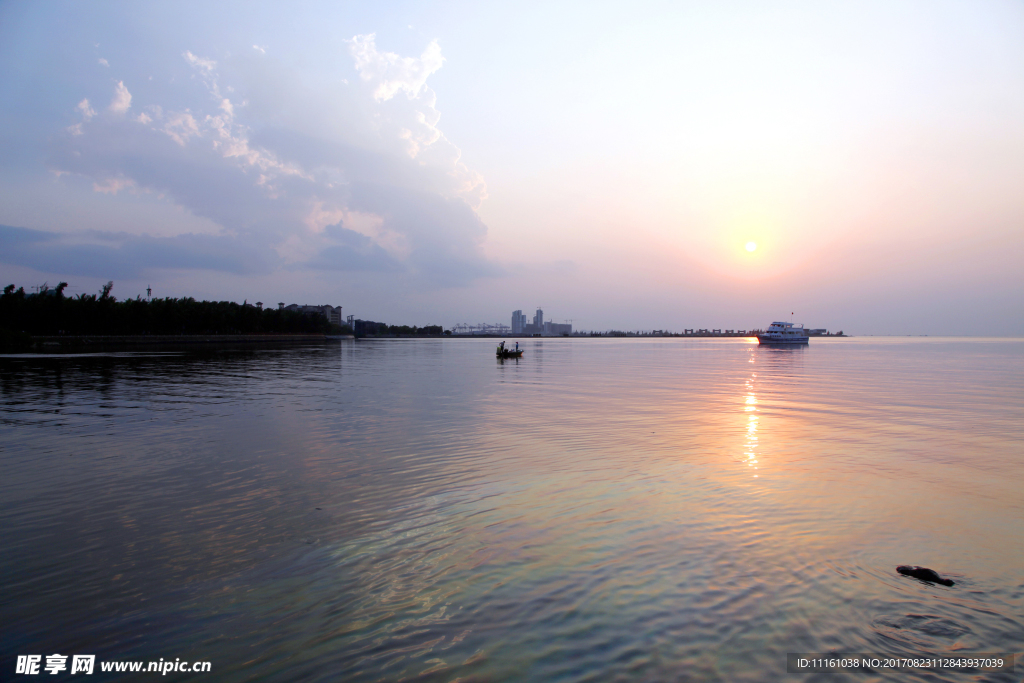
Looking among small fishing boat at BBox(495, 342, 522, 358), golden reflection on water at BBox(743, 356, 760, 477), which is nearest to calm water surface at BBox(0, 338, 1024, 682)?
golden reflection on water at BBox(743, 356, 760, 477)

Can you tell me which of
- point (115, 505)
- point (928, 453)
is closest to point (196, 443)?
point (115, 505)

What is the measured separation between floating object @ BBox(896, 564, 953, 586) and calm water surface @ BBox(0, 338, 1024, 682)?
19 cm

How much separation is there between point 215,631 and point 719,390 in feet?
108

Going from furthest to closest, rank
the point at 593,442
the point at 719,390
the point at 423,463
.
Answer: the point at 719,390, the point at 593,442, the point at 423,463

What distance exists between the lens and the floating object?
739 cm

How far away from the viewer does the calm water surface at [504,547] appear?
19.3 feet

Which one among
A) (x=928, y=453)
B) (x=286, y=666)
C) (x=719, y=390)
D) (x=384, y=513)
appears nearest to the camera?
(x=286, y=666)

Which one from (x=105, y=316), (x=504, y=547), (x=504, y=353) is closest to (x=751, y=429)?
→ (x=504, y=547)

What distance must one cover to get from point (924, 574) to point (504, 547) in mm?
6267

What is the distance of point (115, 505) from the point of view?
10391 millimetres

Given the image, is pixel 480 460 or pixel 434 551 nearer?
pixel 434 551

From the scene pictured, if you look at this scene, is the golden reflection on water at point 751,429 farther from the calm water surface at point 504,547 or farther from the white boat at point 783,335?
the white boat at point 783,335

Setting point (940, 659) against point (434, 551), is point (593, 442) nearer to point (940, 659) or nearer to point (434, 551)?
point (434, 551)

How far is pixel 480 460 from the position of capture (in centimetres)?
1437
